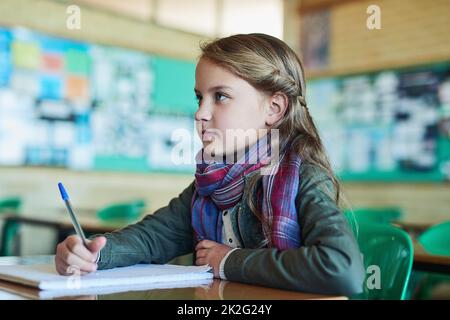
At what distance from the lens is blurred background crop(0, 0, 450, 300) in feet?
16.6

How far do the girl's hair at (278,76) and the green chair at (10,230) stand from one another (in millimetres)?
3623

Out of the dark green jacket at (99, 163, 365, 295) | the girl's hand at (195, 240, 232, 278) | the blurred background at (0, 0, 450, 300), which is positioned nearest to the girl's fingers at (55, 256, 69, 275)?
the dark green jacket at (99, 163, 365, 295)

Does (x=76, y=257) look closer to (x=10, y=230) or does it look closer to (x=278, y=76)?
(x=278, y=76)

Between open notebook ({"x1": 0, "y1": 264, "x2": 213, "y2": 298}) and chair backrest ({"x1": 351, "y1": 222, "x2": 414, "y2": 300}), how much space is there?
0.48 metres

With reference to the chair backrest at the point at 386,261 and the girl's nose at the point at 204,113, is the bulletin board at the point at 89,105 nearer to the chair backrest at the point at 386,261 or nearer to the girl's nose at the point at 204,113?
the chair backrest at the point at 386,261

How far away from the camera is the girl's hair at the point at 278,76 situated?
1.18m

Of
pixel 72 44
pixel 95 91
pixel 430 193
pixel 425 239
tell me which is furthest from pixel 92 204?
pixel 425 239

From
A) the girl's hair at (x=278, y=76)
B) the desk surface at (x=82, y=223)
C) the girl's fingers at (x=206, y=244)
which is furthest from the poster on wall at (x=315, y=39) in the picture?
the girl's fingers at (x=206, y=244)

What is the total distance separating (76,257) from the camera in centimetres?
98

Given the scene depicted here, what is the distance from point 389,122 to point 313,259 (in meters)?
4.74

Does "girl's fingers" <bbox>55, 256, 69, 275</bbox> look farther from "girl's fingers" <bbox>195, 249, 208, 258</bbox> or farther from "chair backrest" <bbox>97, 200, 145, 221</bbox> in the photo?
"chair backrest" <bbox>97, 200, 145, 221</bbox>

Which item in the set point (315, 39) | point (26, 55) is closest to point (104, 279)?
point (26, 55)

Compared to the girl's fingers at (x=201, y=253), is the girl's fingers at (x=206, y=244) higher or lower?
higher
